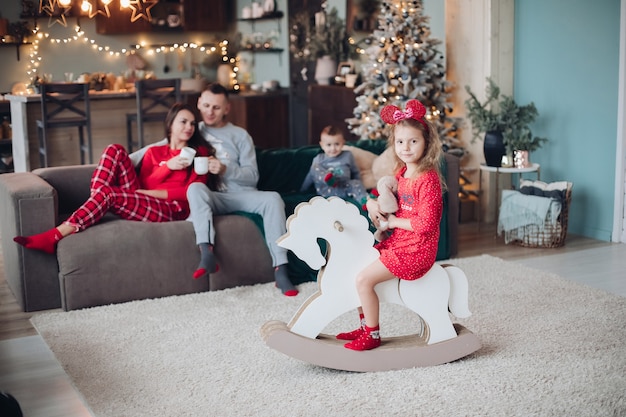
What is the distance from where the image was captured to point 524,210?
514cm

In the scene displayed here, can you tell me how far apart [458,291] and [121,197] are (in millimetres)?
1886

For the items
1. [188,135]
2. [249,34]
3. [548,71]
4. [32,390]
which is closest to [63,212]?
[188,135]

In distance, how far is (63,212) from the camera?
4.43 metres

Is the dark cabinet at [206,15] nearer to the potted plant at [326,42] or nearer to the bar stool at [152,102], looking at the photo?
the potted plant at [326,42]

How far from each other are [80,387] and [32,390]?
0.19 m

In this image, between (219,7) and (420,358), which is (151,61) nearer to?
(219,7)

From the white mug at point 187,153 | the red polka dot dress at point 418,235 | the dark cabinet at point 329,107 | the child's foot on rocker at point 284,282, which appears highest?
the dark cabinet at point 329,107

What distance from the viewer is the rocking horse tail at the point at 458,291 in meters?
3.06

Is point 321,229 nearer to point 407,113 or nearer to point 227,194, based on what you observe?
point 407,113

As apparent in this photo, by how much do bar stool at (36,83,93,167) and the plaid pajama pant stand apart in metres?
2.79

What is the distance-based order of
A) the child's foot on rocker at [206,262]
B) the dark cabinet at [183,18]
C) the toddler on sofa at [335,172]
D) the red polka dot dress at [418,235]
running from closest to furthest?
the red polka dot dress at [418,235], the child's foot on rocker at [206,262], the toddler on sofa at [335,172], the dark cabinet at [183,18]

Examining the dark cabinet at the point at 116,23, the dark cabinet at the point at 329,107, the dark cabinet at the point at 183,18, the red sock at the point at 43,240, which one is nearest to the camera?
the red sock at the point at 43,240

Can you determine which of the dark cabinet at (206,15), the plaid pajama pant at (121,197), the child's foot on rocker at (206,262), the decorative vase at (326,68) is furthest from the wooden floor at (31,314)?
the dark cabinet at (206,15)

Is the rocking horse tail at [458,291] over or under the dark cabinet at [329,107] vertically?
under
